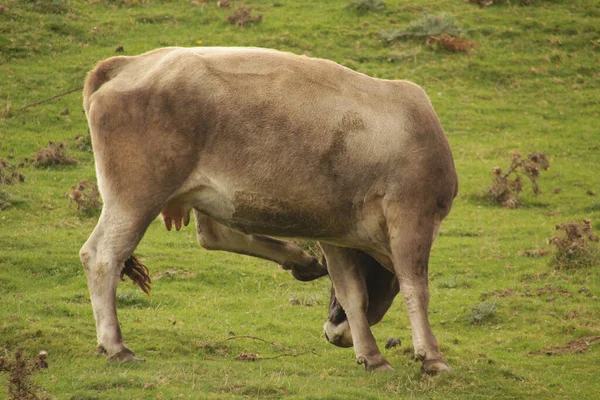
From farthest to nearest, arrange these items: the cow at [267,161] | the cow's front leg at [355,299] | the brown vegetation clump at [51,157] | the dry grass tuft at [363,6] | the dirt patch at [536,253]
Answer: the dry grass tuft at [363,6], the brown vegetation clump at [51,157], the dirt patch at [536,253], the cow's front leg at [355,299], the cow at [267,161]

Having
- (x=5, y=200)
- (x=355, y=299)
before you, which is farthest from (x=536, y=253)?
(x=5, y=200)

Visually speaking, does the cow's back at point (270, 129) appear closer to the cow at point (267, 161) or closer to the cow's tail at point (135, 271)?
the cow at point (267, 161)

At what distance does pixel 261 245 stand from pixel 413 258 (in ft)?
5.97

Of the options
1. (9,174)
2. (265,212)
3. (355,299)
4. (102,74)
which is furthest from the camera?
(9,174)

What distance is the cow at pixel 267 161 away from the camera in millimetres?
8844

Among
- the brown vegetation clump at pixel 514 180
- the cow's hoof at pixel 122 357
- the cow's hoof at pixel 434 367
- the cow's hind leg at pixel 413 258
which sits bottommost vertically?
the brown vegetation clump at pixel 514 180

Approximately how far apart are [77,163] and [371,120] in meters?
11.1

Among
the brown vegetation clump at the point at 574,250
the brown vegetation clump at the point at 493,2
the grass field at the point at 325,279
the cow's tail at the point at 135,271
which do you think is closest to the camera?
the grass field at the point at 325,279

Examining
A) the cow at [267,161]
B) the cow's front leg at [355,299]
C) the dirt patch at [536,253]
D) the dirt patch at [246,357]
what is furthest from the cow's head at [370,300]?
the dirt patch at [536,253]

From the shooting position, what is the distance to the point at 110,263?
28.8 feet

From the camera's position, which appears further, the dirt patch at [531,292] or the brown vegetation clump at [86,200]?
the brown vegetation clump at [86,200]

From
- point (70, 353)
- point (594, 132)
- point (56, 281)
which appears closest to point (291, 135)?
point (70, 353)

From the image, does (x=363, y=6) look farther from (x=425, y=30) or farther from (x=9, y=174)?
(x=9, y=174)

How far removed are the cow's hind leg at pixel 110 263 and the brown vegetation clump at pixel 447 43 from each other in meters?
18.6
